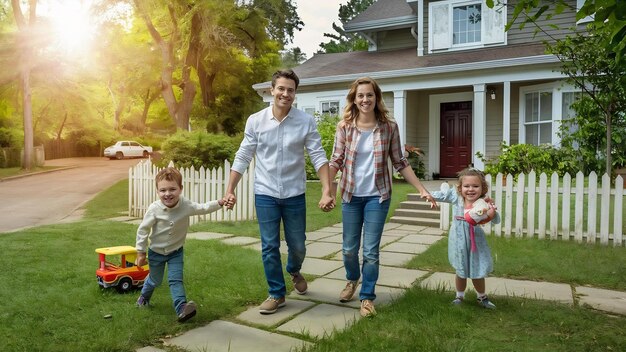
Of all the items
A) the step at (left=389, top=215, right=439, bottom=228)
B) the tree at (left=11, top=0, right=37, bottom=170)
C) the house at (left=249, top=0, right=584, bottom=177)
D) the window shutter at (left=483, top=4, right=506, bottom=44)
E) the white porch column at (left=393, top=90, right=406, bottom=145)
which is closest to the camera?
the step at (left=389, top=215, right=439, bottom=228)

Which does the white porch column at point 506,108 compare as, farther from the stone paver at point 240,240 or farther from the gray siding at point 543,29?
the stone paver at point 240,240

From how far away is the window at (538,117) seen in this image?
1190cm

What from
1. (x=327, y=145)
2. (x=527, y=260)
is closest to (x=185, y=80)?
(x=327, y=145)

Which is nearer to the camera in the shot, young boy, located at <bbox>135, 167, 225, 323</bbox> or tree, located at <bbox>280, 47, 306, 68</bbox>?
young boy, located at <bbox>135, 167, 225, 323</bbox>

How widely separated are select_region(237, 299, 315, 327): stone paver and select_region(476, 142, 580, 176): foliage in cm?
812

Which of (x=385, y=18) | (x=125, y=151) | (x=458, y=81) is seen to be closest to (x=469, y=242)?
(x=458, y=81)

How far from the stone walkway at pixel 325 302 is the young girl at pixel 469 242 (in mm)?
511

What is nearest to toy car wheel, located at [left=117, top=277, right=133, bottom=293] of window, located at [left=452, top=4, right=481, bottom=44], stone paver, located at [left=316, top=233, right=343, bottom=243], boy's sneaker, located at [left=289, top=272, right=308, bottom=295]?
boy's sneaker, located at [left=289, top=272, right=308, bottom=295]

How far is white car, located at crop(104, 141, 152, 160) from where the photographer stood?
34500 millimetres

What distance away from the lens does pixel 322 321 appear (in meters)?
3.34

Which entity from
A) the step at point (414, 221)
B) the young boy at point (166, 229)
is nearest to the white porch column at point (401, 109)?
the step at point (414, 221)

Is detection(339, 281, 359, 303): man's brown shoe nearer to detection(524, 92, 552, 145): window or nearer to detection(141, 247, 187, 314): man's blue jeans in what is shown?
detection(141, 247, 187, 314): man's blue jeans

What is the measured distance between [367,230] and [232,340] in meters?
1.20

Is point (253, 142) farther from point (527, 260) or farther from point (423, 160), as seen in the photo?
point (423, 160)
